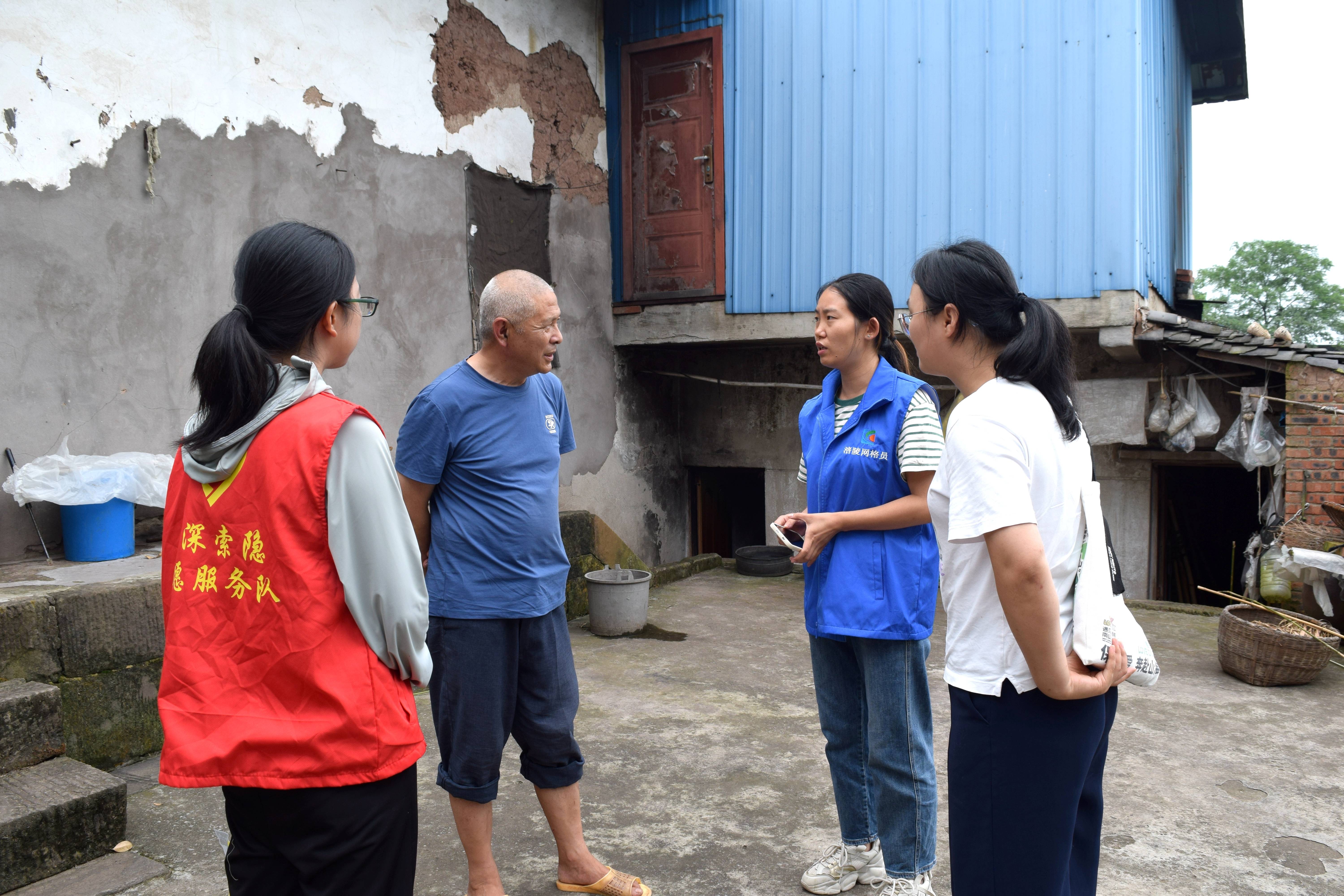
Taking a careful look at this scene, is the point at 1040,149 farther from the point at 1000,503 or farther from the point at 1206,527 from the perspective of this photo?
the point at 1206,527

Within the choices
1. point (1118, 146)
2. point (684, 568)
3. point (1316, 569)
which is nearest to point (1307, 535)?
point (1316, 569)

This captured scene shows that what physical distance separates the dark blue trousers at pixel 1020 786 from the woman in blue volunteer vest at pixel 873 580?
82 cm

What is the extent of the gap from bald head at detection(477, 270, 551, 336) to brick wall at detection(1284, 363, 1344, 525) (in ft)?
21.3

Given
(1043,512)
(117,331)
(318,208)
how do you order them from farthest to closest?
(318,208) < (117,331) < (1043,512)

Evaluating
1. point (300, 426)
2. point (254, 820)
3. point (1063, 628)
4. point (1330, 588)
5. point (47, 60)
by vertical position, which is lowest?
point (1330, 588)

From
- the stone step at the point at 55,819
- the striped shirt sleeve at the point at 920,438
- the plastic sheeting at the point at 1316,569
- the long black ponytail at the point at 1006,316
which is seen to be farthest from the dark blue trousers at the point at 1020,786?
the plastic sheeting at the point at 1316,569

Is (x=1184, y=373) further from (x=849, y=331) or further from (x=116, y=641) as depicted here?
(x=116, y=641)

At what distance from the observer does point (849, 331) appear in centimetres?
278

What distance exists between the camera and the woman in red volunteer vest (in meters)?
1.54

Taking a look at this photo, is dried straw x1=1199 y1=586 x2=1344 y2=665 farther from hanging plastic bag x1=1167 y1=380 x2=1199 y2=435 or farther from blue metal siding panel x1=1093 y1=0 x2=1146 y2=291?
blue metal siding panel x1=1093 y1=0 x2=1146 y2=291

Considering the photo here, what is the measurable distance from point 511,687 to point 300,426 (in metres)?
1.37

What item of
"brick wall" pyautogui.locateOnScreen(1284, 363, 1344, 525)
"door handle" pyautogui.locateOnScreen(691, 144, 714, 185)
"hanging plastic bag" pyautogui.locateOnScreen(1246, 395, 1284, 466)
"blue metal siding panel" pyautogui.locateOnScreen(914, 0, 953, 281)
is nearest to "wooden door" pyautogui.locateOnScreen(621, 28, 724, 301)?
"door handle" pyautogui.locateOnScreen(691, 144, 714, 185)

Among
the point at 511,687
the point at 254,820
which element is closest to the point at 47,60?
the point at 511,687

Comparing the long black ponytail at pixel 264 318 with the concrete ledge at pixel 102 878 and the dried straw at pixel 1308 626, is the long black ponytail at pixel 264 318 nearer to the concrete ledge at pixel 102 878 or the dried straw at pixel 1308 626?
the concrete ledge at pixel 102 878
